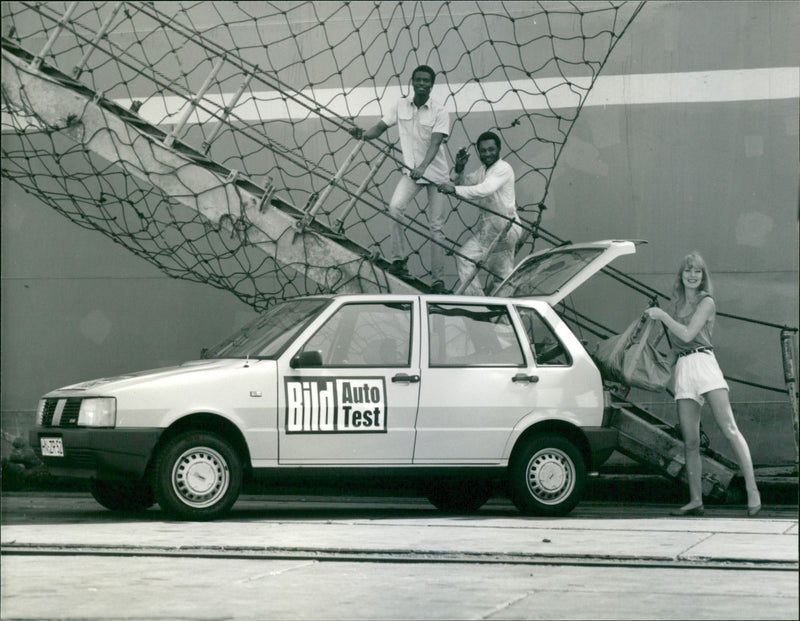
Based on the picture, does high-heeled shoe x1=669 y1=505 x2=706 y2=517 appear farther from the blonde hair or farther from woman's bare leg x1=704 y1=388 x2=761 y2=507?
the blonde hair

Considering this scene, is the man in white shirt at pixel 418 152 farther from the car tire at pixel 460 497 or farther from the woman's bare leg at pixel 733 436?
the woman's bare leg at pixel 733 436

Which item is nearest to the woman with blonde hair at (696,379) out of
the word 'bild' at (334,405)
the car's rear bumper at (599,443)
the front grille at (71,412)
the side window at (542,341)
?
the car's rear bumper at (599,443)

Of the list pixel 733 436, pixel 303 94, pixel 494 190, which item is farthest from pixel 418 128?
pixel 733 436

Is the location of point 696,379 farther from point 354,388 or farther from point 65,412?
point 65,412

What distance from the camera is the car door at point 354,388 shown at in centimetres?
1023

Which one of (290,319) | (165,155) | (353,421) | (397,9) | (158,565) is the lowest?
(158,565)

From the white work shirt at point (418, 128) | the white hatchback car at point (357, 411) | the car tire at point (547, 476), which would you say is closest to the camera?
the white hatchback car at point (357, 411)

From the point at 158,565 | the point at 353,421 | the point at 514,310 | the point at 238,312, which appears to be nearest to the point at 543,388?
the point at 514,310

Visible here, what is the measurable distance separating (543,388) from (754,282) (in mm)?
3889

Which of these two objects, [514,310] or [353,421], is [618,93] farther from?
[353,421]

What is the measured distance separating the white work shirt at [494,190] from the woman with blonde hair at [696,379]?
213cm

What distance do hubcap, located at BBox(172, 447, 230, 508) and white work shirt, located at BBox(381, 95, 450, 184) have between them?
3.74m

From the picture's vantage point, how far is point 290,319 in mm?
10719

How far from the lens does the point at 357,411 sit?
33.9 ft
